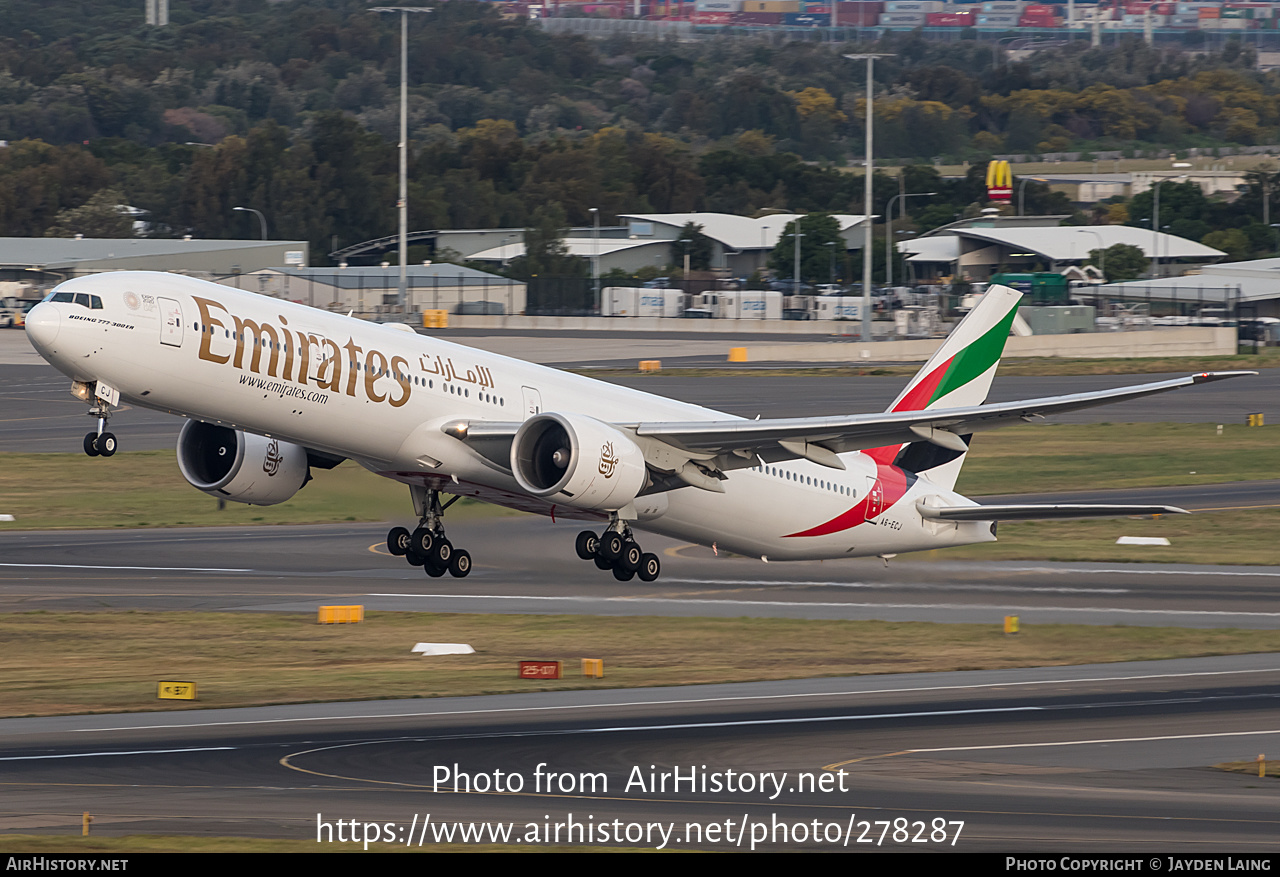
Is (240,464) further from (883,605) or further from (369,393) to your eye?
(883,605)

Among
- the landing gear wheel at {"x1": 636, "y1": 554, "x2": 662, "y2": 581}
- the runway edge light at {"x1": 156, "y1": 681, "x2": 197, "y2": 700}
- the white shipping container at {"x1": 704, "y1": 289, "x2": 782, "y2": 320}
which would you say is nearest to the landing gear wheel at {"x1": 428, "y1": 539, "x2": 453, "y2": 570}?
the landing gear wheel at {"x1": 636, "y1": 554, "x2": 662, "y2": 581}

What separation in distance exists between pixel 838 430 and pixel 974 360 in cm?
1053

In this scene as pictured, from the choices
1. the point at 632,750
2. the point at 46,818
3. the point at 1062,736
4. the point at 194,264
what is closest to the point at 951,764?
the point at 1062,736

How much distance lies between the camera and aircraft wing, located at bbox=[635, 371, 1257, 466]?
129 feet

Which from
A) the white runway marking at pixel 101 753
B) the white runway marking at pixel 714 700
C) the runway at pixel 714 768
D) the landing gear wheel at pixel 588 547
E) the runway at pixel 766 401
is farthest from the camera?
the runway at pixel 766 401

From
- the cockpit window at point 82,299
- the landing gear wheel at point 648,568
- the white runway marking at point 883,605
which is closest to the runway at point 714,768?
the landing gear wheel at point 648,568

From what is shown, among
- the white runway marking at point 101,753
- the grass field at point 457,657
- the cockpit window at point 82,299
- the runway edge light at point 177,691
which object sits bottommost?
the grass field at point 457,657

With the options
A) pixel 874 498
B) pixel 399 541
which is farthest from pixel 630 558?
pixel 874 498

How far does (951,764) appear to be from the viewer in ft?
99.9

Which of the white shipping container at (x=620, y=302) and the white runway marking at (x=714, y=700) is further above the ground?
the white shipping container at (x=620, y=302)

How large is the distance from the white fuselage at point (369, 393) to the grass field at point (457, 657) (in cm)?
331

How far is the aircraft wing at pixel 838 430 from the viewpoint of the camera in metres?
39.2

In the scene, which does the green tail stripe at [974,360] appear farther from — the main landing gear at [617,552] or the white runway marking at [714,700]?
the white runway marking at [714,700]

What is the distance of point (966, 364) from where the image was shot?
165 ft
